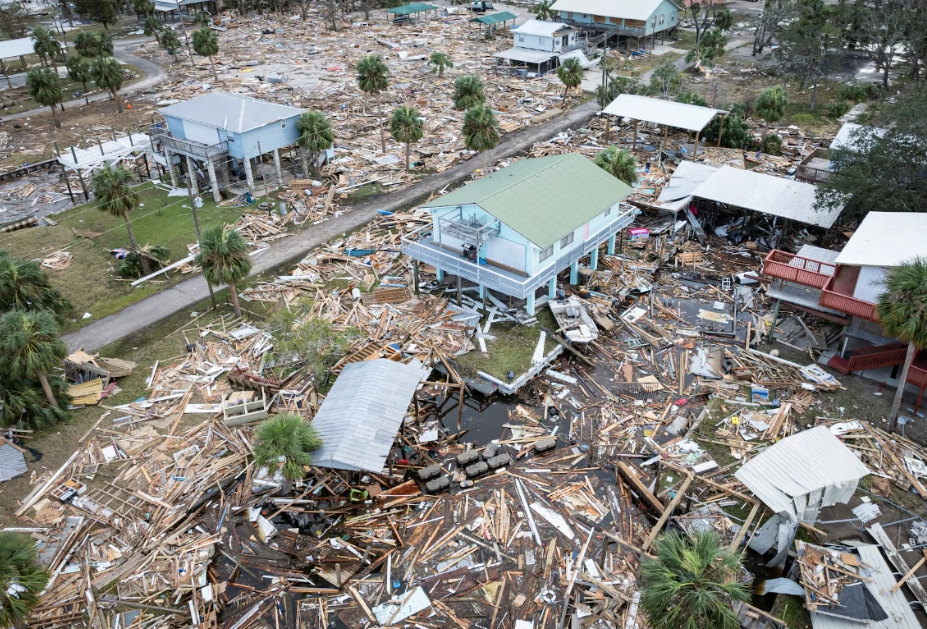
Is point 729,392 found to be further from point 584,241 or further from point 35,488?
point 35,488

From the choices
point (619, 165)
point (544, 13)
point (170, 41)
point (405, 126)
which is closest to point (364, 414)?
point (619, 165)

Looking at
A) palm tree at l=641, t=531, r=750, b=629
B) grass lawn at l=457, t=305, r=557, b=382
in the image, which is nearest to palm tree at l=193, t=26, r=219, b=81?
grass lawn at l=457, t=305, r=557, b=382

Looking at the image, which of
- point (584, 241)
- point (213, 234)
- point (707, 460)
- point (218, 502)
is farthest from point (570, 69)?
point (218, 502)

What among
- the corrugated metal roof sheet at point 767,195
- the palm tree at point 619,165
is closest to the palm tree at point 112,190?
the palm tree at point 619,165

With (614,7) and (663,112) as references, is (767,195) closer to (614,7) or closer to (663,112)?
(663,112)

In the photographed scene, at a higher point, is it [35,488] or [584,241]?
[584,241]

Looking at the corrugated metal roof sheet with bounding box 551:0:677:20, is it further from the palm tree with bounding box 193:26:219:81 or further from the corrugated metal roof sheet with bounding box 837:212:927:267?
the corrugated metal roof sheet with bounding box 837:212:927:267

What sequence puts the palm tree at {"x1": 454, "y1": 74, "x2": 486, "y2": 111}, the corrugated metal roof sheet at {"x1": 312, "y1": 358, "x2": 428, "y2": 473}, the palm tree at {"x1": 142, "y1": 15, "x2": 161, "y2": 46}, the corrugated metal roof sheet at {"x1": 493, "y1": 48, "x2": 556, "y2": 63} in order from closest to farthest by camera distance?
1. the corrugated metal roof sheet at {"x1": 312, "y1": 358, "x2": 428, "y2": 473}
2. the palm tree at {"x1": 454, "y1": 74, "x2": 486, "y2": 111}
3. the corrugated metal roof sheet at {"x1": 493, "y1": 48, "x2": 556, "y2": 63}
4. the palm tree at {"x1": 142, "y1": 15, "x2": 161, "y2": 46}

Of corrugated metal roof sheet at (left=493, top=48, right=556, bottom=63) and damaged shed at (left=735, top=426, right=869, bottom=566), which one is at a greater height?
corrugated metal roof sheet at (left=493, top=48, right=556, bottom=63)
